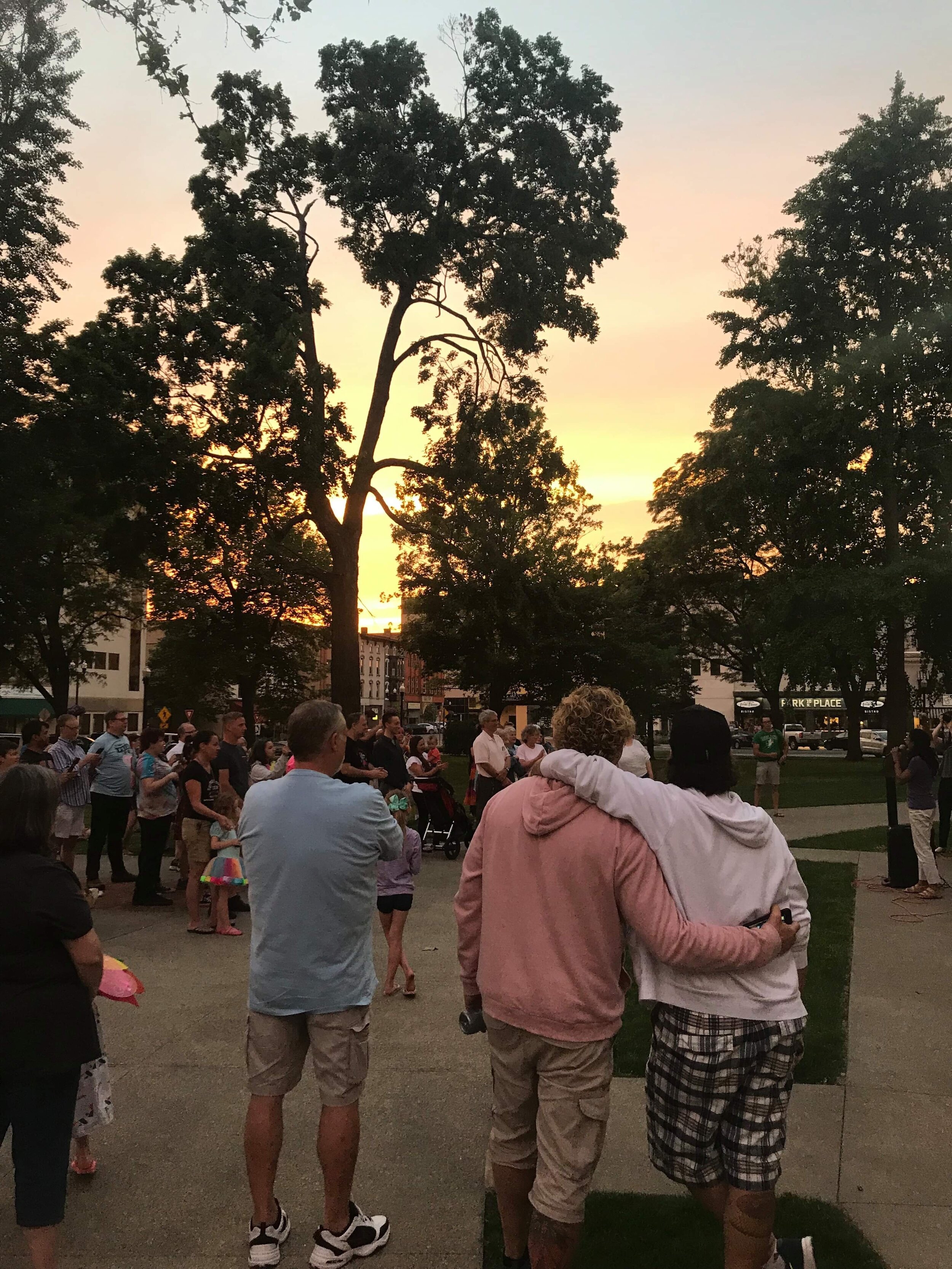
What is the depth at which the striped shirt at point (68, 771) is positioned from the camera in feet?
34.2

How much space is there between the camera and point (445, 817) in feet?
47.5

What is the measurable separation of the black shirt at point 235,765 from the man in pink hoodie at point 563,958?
22.7 ft

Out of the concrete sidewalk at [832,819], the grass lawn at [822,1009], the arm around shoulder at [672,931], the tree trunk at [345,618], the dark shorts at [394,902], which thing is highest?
the tree trunk at [345,618]

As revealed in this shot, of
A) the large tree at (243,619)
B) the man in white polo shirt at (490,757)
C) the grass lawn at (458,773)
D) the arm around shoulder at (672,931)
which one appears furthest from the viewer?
the large tree at (243,619)

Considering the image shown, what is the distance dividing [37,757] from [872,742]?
48620mm

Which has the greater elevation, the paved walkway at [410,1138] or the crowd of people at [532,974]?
the crowd of people at [532,974]

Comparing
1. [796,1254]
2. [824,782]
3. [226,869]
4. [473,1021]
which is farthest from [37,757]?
[824,782]

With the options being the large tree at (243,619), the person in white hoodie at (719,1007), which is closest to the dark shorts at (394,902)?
the person in white hoodie at (719,1007)

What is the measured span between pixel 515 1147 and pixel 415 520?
751 inches

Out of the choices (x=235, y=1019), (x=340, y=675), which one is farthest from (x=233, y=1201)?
(x=340, y=675)

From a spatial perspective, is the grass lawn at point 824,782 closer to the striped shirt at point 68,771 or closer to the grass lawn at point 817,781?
the grass lawn at point 817,781

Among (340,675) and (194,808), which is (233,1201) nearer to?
(194,808)

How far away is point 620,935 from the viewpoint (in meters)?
2.97

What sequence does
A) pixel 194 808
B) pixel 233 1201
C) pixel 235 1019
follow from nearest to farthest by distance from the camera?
pixel 233 1201, pixel 235 1019, pixel 194 808
